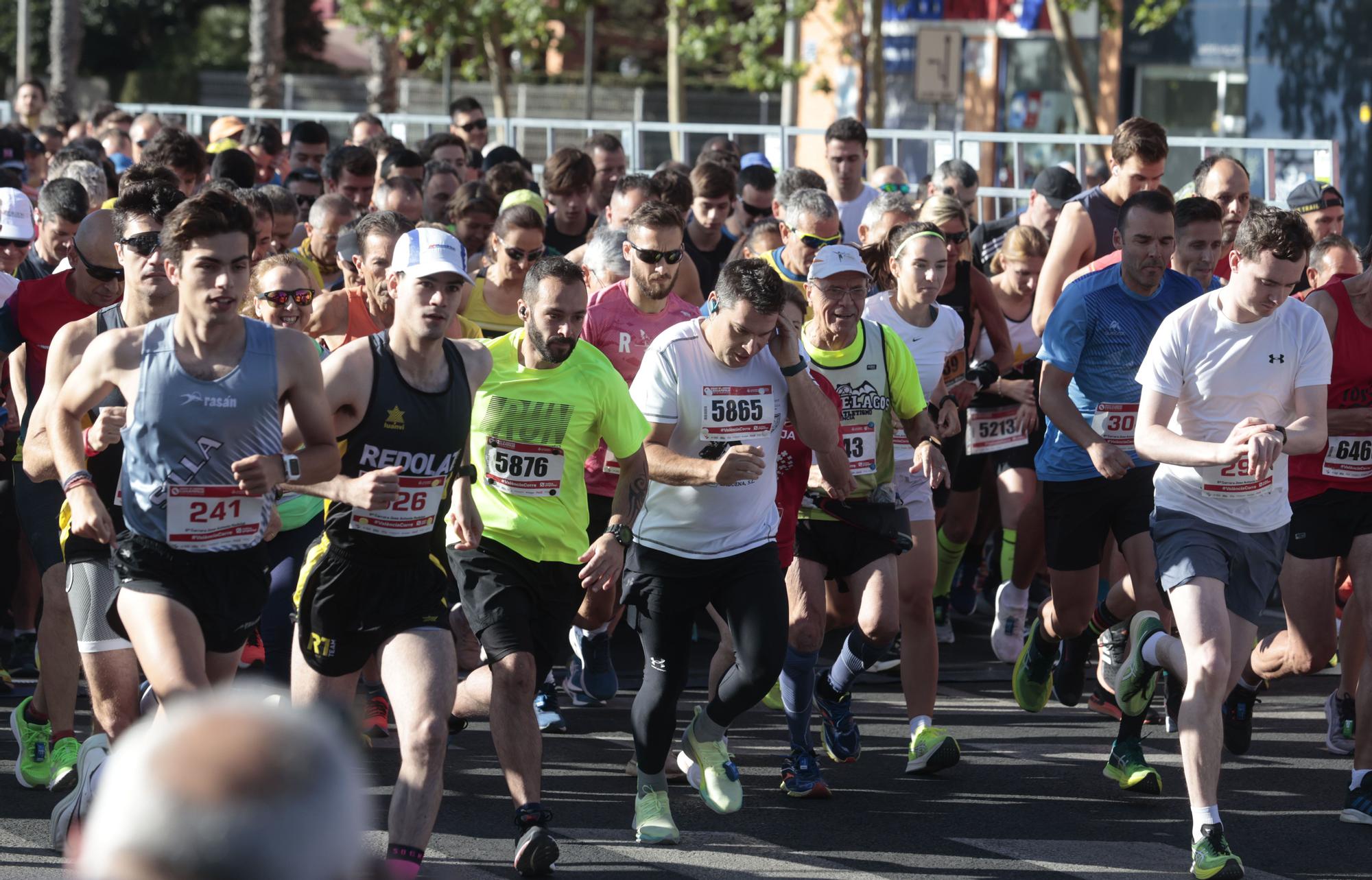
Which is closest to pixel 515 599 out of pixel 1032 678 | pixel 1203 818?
pixel 1203 818

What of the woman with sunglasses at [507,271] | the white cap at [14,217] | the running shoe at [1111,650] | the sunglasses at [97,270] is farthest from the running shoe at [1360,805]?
the white cap at [14,217]

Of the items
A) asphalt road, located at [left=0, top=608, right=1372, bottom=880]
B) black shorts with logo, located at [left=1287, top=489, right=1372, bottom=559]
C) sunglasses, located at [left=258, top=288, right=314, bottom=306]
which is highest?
sunglasses, located at [left=258, top=288, right=314, bottom=306]

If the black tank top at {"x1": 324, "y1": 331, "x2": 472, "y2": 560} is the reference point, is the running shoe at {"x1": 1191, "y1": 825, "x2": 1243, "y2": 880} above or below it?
below

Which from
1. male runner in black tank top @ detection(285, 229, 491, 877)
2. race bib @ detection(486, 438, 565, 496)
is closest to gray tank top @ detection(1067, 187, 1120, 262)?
race bib @ detection(486, 438, 565, 496)

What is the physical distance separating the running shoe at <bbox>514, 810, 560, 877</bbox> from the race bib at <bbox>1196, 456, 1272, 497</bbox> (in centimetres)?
241

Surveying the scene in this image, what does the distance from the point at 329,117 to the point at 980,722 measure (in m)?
10.9

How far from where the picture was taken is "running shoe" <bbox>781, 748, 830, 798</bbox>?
256 inches

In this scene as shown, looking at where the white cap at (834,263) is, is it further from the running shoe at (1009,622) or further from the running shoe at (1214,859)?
the running shoe at (1009,622)

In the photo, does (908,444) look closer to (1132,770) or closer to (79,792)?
(1132,770)

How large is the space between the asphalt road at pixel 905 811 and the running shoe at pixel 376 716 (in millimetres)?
64

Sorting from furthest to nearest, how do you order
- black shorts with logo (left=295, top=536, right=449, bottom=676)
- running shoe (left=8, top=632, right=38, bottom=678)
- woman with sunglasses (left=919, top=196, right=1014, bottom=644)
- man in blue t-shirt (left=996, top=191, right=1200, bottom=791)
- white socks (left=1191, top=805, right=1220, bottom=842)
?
woman with sunglasses (left=919, top=196, right=1014, bottom=644)
running shoe (left=8, top=632, right=38, bottom=678)
man in blue t-shirt (left=996, top=191, right=1200, bottom=791)
white socks (left=1191, top=805, right=1220, bottom=842)
black shorts with logo (left=295, top=536, right=449, bottom=676)

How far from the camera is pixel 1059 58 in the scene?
30.3 m

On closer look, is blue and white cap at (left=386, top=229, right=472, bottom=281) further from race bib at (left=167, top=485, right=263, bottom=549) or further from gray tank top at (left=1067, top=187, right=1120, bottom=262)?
gray tank top at (left=1067, top=187, right=1120, bottom=262)

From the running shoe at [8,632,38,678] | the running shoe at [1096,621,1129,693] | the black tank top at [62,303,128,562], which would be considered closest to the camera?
the black tank top at [62,303,128,562]
